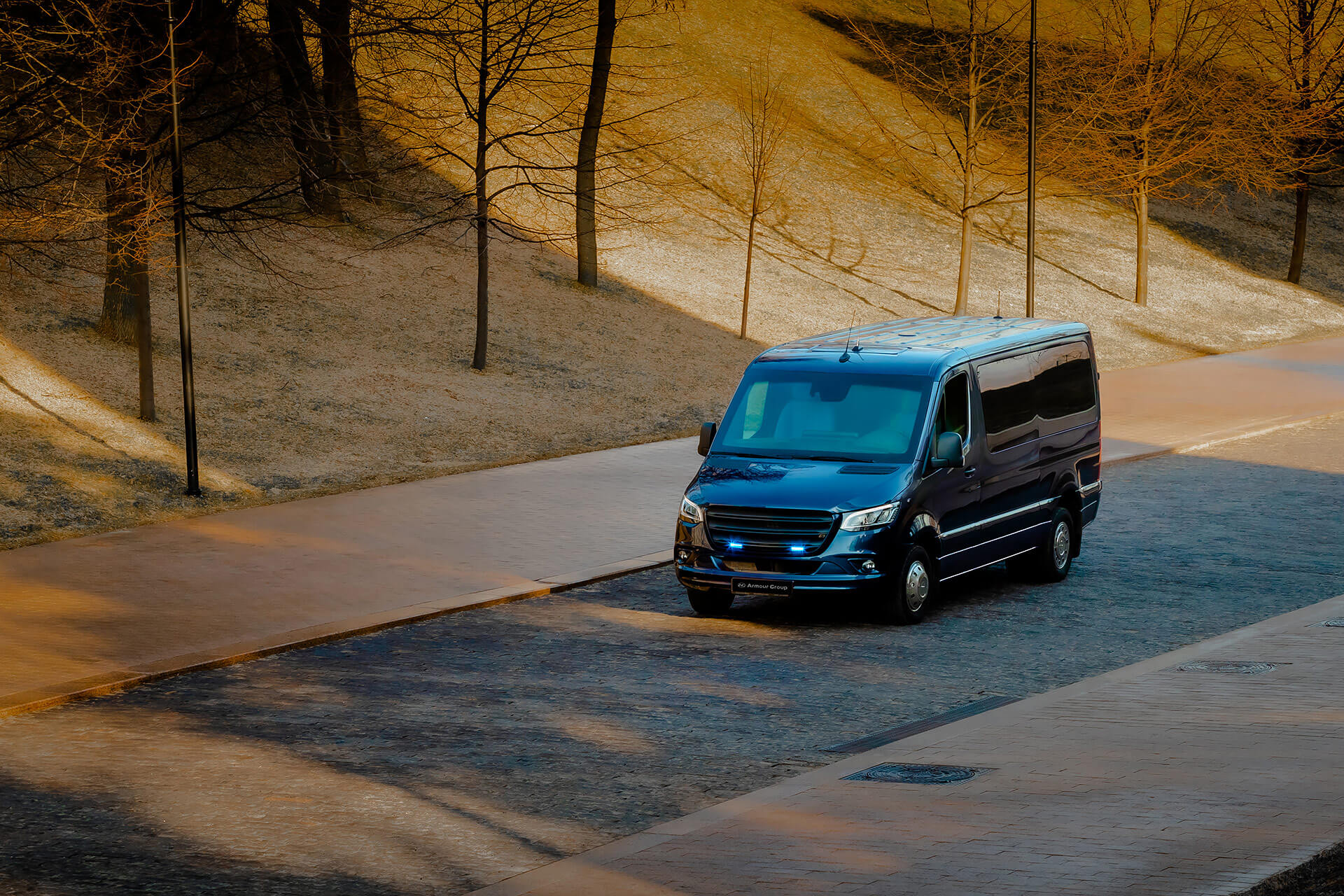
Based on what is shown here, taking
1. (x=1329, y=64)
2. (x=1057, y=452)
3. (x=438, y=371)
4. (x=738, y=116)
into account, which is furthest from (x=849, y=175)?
(x=1057, y=452)

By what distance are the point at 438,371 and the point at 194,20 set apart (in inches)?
224

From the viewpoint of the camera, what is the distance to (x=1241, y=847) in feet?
20.0

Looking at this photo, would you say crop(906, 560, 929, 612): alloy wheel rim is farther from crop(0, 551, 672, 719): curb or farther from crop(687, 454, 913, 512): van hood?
crop(0, 551, 672, 719): curb

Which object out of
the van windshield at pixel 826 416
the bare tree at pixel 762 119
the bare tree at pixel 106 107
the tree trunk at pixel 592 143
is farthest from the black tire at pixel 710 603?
the bare tree at pixel 762 119

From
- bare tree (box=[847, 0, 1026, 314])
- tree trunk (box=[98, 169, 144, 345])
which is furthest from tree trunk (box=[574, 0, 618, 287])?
tree trunk (box=[98, 169, 144, 345])

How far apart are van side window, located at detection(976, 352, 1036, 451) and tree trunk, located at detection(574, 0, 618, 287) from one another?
610 inches

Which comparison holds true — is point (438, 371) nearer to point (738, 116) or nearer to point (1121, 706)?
point (1121, 706)

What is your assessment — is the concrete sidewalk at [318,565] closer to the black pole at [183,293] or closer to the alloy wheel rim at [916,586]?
the black pole at [183,293]

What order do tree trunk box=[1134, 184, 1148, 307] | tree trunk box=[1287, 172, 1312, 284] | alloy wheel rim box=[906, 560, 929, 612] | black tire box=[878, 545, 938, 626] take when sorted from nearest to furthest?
1. black tire box=[878, 545, 938, 626]
2. alloy wheel rim box=[906, 560, 929, 612]
3. tree trunk box=[1134, 184, 1148, 307]
4. tree trunk box=[1287, 172, 1312, 284]

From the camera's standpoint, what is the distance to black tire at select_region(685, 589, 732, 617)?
1170cm

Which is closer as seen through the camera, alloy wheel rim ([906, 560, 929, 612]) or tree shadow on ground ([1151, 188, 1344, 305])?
alloy wheel rim ([906, 560, 929, 612])

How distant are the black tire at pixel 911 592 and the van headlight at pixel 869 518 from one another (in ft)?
1.14

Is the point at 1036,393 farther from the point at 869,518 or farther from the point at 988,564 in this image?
the point at 869,518

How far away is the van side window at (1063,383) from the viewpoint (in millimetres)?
13102
